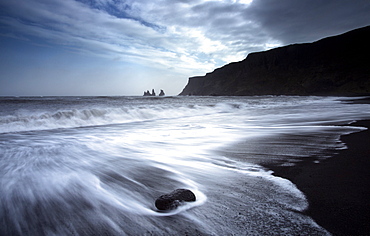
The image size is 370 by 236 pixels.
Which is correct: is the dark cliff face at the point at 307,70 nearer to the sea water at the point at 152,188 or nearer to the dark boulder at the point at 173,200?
the sea water at the point at 152,188

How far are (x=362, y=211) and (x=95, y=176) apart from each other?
279 cm

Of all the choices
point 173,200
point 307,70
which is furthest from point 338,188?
point 307,70

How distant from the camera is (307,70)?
7988 centimetres

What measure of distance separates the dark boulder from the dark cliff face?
6423cm

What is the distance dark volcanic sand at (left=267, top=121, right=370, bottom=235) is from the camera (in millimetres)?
1319

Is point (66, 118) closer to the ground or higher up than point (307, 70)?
closer to the ground

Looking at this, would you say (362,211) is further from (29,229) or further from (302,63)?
(302,63)

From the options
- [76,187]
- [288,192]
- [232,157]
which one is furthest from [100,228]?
[232,157]

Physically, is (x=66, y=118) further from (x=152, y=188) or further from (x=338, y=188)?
(x=338, y=188)

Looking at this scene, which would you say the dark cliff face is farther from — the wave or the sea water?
the sea water

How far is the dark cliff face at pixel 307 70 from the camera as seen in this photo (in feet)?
208

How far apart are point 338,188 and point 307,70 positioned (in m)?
95.0

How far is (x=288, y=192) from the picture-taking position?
1.81 meters

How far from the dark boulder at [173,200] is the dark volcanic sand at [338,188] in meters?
0.95
